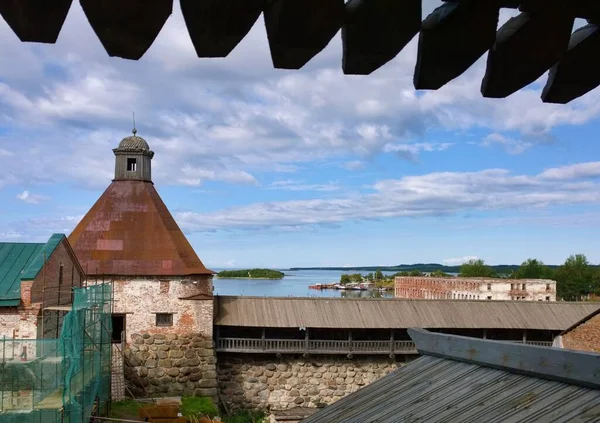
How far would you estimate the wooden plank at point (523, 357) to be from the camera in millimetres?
2203

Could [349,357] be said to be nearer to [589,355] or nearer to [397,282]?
[589,355]

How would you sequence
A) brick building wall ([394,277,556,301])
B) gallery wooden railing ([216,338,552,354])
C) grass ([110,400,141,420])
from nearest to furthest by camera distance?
grass ([110,400,141,420]) → gallery wooden railing ([216,338,552,354]) → brick building wall ([394,277,556,301])

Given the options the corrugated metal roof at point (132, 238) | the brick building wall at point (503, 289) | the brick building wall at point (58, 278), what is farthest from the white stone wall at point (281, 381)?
the brick building wall at point (503, 289)

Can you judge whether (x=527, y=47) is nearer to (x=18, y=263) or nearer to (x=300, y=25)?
(x=300, y=25)

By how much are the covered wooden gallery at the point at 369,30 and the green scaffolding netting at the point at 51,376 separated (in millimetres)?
10306

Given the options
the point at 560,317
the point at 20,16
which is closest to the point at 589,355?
the point at 20,16

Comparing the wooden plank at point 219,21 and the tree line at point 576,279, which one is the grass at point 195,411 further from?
the tree line at point 576,279

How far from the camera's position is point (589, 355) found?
220cm

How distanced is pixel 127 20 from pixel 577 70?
1.24 m

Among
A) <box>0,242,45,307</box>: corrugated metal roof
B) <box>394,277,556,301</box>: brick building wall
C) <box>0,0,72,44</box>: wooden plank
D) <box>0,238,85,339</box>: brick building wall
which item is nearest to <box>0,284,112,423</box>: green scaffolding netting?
<box>0,238,85,339</box>: brick building wall

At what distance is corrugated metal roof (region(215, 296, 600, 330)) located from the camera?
17.6 metres

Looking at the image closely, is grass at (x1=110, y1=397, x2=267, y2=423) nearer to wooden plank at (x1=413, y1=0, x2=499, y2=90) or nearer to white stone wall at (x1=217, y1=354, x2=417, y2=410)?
white stone wall at (x1=217, y1=354, x2=417, y2=410)

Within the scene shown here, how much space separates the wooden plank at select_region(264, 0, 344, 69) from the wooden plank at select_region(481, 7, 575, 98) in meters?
0.46

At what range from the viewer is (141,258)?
56.4 feet
